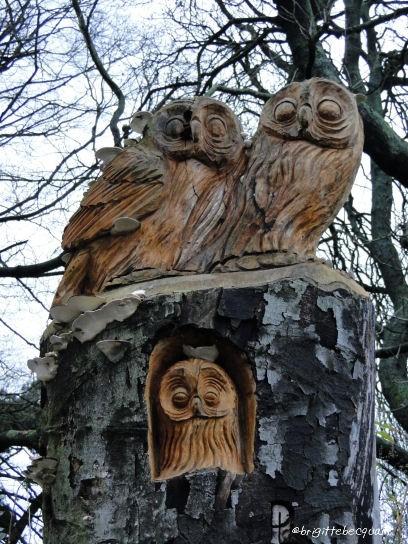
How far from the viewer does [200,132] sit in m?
3.34

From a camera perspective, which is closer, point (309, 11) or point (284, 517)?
point (284, 517)

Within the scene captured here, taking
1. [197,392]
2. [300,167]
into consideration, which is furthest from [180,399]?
[300,167]

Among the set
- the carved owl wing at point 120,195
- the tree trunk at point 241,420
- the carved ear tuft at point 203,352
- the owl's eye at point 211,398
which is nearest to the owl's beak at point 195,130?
the carved owl wing at point 120,195

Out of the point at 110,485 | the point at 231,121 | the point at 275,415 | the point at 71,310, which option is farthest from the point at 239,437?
the point at 231,121

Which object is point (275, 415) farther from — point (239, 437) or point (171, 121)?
point (171, 121)

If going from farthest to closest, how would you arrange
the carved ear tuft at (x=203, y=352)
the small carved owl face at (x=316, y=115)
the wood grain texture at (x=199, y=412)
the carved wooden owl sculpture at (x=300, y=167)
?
1. the small carved owl face at (x=316, y=115)
2. the carved wooden owl sculpture at (x=300, y=167)
3. the carved ear tuft at (x=203, y=352)
4. the wood grain texture at (x=199, y=412)

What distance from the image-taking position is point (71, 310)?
10.3ft

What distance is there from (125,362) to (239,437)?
0.40m

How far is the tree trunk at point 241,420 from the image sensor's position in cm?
272

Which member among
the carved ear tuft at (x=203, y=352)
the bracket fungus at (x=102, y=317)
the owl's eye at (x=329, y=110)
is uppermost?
the owl's eye at (x=329, y=110)

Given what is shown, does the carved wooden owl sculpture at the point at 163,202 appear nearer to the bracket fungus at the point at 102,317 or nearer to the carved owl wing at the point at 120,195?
the carved owl wing at the point at 120,195

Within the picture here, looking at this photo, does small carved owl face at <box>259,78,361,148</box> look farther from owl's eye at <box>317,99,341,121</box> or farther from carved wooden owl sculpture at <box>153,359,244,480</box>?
carved wooden owl sculpture at <box>153,359,244,480</box>

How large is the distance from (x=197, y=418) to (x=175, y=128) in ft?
3.41

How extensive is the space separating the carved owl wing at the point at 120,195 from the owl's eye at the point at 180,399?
682 mm
